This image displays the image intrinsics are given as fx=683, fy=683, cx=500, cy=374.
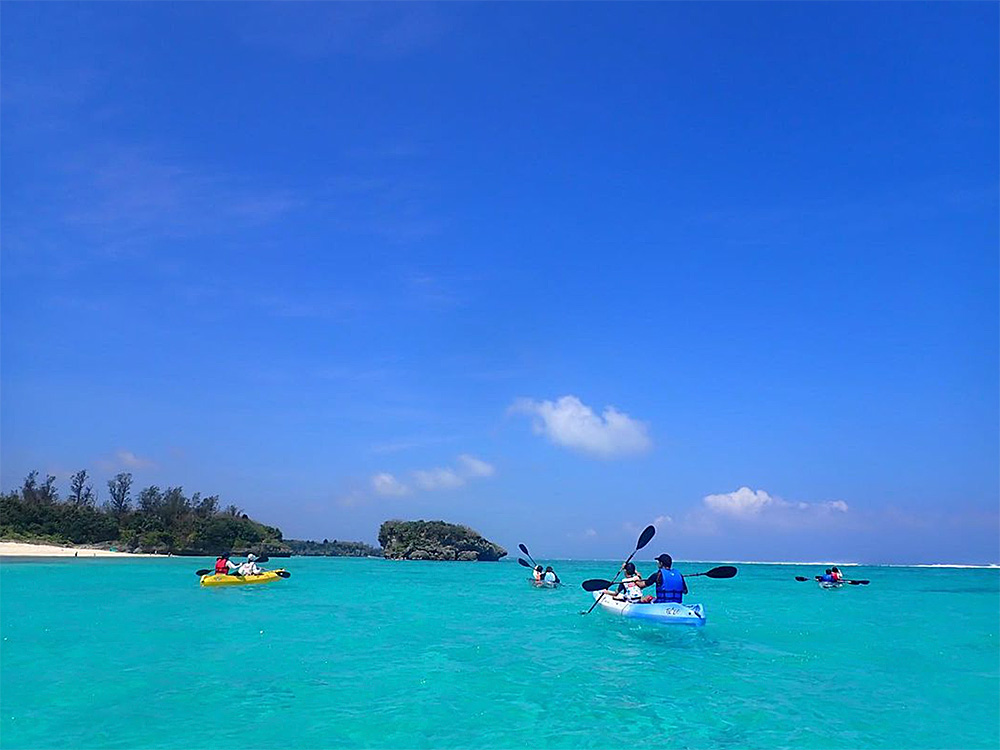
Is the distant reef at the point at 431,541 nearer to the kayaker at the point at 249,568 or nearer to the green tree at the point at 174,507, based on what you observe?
the green tree at the point at 174,507

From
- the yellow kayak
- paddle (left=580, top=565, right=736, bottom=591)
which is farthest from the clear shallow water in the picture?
the yellow kayak

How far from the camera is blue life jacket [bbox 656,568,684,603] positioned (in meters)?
23.8

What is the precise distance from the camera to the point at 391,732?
37.4ft

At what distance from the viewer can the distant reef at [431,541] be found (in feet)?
403

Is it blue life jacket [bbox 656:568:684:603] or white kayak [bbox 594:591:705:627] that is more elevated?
blue life jacket [bbox 656:568:684:603]

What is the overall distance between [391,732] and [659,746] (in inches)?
173

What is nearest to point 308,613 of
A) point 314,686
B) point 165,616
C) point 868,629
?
point 165,616

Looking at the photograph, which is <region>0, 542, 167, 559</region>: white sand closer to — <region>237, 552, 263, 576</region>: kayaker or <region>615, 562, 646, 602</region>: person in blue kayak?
<region>237, 552, 263, 576</region>: kayaker

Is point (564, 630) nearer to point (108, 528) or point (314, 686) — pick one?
point (314, 686)

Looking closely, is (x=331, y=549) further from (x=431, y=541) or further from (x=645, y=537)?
(x=645, y=537)

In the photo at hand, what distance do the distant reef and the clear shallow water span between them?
95181 mm

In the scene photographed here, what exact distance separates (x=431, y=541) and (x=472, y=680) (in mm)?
110414

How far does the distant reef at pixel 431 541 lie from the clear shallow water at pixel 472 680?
95181 mm

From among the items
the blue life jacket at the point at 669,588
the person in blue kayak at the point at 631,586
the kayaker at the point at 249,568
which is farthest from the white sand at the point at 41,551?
the blue life jacket at the point at 669,588
